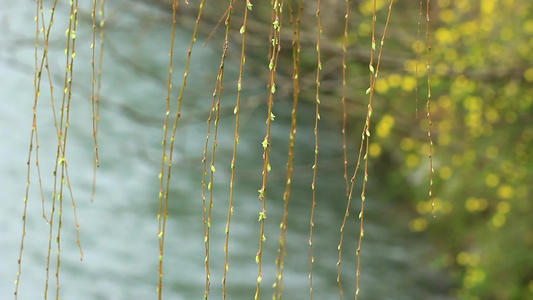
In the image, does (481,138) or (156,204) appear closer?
(481,138)

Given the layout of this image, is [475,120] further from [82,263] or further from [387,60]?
[82,263]

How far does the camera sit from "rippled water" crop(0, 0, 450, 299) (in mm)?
4094

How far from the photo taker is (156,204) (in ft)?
16.4

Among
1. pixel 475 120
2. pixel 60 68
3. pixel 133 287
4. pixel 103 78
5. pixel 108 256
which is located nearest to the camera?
pixel 475 120

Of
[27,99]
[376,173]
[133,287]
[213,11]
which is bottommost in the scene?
[133,287]

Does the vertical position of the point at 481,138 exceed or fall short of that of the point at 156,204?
it falls short

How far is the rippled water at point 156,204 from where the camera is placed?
409cm

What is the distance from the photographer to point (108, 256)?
173 inches

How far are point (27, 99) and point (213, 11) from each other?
276cm

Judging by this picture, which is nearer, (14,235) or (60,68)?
(14,235)

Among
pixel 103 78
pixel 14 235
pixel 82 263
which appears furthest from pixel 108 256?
pixel 103 78

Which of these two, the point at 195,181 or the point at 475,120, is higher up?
the point at 195,181

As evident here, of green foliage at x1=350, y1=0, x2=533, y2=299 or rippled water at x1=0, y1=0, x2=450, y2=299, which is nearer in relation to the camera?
green foliage at x1=350, y1=0, x2=533, y2=299

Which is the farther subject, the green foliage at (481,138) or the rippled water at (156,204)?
the rippled water at (156,204)
